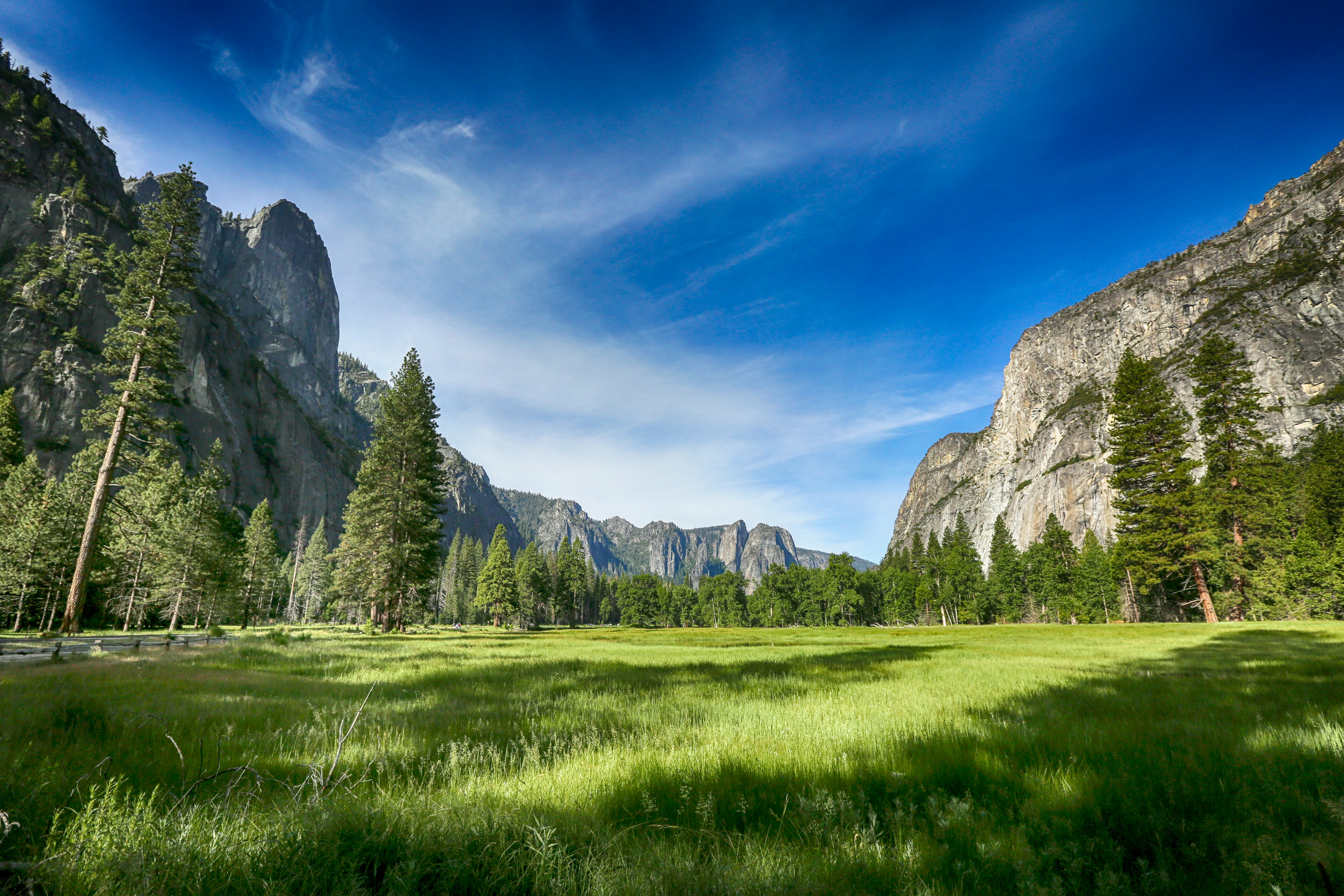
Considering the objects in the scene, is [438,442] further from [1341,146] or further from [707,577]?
[1341,146]

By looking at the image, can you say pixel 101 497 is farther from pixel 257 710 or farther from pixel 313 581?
pixel 313 581

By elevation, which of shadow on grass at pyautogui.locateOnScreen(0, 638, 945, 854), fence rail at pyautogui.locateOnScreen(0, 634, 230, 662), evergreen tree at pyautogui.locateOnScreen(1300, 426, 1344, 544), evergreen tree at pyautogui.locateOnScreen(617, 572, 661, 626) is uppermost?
evergreen tree at pyautogui.locateOnScreen(1300, 426, 1344, 544)

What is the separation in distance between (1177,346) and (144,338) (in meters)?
175

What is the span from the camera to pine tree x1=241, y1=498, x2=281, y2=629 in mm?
63000

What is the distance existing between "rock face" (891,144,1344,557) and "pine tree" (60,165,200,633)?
83.1 metres

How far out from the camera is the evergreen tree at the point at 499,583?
76.4 m

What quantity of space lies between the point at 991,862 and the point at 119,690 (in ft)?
35.1

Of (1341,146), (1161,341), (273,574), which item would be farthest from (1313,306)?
(273,574)

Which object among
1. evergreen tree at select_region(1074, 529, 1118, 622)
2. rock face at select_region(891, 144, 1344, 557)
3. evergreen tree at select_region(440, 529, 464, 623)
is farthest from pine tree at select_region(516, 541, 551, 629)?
rock face at select_region(891, 144, 1344, 557)

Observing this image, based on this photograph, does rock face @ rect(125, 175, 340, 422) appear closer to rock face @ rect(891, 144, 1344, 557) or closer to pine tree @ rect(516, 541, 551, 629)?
pine tree @ rect(516, 541, 551, 629)

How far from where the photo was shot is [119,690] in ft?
23.9

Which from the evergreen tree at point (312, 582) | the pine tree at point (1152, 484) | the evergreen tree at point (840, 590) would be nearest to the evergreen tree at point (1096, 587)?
the pine tree at point (1152, 484)

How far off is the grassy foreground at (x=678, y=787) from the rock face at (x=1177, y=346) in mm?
72296

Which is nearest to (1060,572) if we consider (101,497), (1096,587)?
(1096,587)
